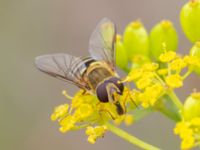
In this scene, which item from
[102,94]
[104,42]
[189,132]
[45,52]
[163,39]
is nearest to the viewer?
[189,132]

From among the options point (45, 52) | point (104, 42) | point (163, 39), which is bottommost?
point (45, 52)

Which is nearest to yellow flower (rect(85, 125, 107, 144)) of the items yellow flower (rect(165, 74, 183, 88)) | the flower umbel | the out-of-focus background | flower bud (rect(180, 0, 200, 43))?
the flower umbel

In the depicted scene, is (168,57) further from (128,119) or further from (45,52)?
(45,52)

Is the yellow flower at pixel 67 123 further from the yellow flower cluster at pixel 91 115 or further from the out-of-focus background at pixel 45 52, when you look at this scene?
the out-of-focus background at pixel 45 52

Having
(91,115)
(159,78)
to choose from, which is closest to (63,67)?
(91,115)

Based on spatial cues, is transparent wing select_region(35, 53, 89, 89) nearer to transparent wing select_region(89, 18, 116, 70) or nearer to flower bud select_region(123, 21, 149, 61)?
transparent wing select_region(89, 18, 116, 70)

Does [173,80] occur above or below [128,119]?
above

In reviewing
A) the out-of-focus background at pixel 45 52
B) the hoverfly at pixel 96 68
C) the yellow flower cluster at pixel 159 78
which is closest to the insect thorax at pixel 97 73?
the hoverfly at pixel 96 68
